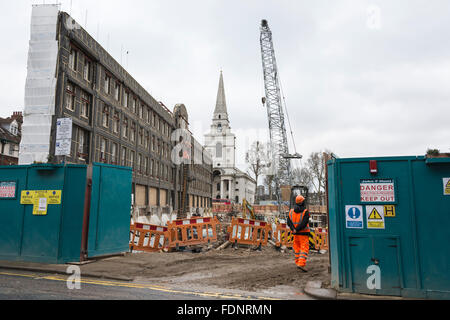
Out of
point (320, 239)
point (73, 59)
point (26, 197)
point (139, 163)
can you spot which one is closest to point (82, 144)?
point (73, 59)

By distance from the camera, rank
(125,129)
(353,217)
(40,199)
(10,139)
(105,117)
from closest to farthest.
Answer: (353,217) < (40,199) < (105,117) < (125,129) < (10,139)

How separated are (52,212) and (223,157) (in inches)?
4419

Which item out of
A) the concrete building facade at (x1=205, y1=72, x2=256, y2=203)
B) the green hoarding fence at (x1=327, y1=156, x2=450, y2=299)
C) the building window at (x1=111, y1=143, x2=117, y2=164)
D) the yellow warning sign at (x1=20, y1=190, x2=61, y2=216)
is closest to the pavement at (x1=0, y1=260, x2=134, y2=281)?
the yellow warning sign at (x1=20, y1=190, x2=61, y2=216)

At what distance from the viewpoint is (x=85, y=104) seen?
25625 mm

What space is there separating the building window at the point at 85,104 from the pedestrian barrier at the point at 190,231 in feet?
50.8

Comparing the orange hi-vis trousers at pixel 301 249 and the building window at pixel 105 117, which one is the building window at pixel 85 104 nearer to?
the building window at pixel 105 117

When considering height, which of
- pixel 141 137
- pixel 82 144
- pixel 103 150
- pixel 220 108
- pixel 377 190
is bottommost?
pixel 377 190

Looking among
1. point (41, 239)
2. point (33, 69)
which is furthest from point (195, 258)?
point (33, 69)

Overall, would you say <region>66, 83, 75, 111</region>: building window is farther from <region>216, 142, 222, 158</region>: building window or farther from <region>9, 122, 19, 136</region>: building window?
<region>216, 142, 222, 158</region>: building window

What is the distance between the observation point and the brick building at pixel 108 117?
22016mm

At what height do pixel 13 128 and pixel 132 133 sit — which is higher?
pixel 13 128

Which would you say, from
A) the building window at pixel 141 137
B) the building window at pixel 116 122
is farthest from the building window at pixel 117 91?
the building window at pixel 141 137

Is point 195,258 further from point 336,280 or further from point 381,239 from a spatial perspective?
point 381,239

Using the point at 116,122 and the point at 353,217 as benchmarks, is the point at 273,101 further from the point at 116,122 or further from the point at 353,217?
the point at 353,217
